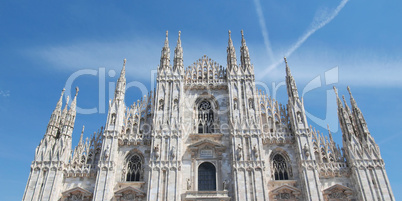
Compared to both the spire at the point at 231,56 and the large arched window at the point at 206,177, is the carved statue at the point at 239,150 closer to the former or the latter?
the large arched window at the point at 206,177

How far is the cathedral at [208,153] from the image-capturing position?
869 inches

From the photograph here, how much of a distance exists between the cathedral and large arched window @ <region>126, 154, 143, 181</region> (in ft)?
0.25

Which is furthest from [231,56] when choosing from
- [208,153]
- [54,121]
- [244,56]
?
[54,121]

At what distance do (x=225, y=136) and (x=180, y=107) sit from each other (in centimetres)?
441

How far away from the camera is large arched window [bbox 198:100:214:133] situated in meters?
26.1

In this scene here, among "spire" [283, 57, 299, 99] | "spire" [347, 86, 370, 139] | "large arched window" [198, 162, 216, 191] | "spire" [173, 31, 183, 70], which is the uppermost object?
"spire" [173, 31, 183, 70]

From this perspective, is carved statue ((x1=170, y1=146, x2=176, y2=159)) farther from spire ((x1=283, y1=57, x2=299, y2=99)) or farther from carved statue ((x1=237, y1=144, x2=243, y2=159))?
spire ((x1=283, y1=57, x2=299, y2=99))

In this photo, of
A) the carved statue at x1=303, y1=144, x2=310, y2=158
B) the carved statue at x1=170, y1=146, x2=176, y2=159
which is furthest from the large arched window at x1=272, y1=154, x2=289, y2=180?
the carved statue at x1=170, y1=146, x2=176, y2=159

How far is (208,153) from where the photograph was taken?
24.3 metres

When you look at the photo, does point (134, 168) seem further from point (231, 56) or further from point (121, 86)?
point (231, 56)

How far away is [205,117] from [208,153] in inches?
141

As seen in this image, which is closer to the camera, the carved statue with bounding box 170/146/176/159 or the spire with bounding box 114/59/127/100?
the carved statue with bounding box 170/146/176/159

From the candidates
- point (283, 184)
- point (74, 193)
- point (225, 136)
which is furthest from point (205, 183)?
point (74, 193)

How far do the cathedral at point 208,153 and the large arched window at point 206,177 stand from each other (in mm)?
74
